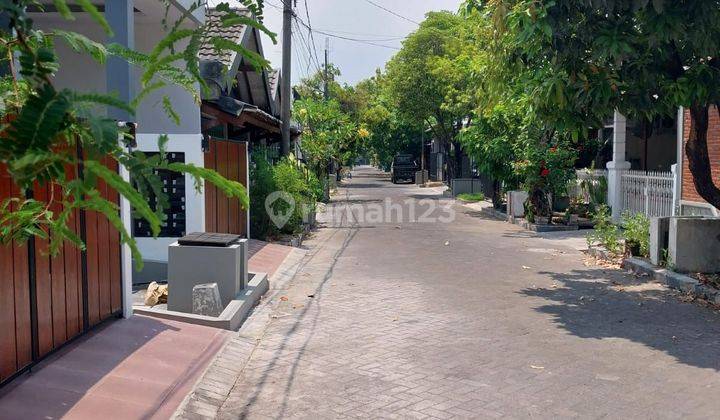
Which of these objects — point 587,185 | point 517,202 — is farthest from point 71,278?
point 517,202

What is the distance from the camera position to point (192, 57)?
3.15 meters

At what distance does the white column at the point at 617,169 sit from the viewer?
18531 millimetres

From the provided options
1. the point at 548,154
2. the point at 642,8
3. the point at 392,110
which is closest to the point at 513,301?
the point at 642,8

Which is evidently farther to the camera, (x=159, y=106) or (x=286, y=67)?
(x=286, y=67)

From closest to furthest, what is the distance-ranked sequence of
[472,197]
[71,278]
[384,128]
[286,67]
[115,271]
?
[71,278] → [115,271] → [286,67] → [472,197] → [384,128]

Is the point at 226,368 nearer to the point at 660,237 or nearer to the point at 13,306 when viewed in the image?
the point at 13,306

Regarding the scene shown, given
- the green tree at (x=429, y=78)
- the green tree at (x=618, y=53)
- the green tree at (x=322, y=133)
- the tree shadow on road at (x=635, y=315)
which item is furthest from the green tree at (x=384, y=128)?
the green tree at (x=618, y=53)

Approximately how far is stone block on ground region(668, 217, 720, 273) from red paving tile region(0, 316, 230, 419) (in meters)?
7.28

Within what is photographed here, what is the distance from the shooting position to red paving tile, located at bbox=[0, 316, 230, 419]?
4.84 metres

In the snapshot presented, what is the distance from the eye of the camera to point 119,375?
563 cm

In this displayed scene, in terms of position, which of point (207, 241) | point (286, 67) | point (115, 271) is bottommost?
point (115, 271)

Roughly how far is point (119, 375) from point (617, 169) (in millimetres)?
15861

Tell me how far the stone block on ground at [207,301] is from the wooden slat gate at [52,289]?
116 cm

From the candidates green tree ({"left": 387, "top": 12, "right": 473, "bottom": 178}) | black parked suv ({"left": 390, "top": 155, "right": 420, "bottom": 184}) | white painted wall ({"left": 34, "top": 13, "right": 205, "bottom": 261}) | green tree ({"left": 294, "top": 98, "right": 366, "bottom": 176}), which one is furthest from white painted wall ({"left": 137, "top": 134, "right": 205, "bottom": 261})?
black parked suv ({"left": 390, "top": 155, "right": 420, "bottom": 184})
